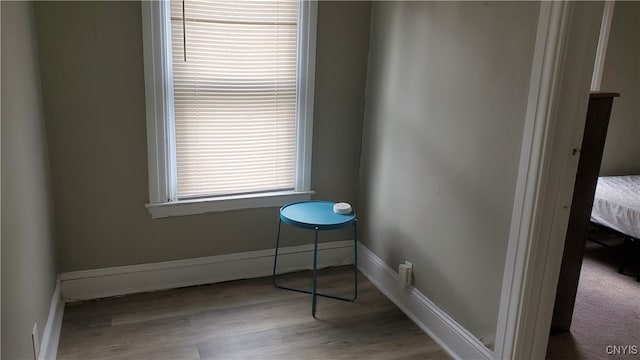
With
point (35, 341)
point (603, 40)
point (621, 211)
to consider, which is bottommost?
point (35, 341)

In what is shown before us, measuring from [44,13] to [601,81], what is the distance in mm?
3834

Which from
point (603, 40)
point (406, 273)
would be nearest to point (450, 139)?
point (406, 273)

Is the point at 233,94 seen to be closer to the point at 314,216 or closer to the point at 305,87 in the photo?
the point at 305,87

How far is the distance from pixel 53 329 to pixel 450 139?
2048mm

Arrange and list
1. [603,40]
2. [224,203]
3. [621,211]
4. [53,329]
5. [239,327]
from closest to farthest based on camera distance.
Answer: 1. [53,329]
2. [239,327]
3. [224,203]
4. [621,211]
5. [603,40]

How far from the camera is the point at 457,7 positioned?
231cm

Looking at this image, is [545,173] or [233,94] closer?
[545,173]

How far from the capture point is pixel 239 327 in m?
2.62

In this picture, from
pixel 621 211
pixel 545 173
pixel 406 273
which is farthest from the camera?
pixel 621 211

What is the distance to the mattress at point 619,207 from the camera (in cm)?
337

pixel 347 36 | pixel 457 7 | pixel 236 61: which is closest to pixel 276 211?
pixel 236 61

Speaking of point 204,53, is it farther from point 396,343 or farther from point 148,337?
point 396,343

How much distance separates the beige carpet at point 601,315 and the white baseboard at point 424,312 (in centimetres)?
44

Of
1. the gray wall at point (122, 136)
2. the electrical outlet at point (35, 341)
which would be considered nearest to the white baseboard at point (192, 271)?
the gray wall at point (122, 136)
